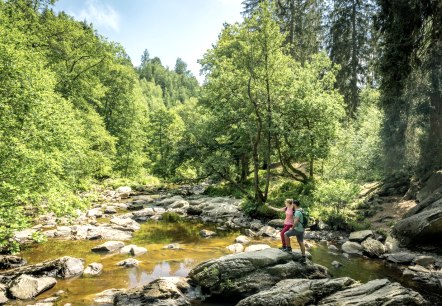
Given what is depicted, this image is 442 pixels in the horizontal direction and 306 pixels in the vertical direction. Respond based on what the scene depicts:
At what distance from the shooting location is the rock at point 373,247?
48.1 feet

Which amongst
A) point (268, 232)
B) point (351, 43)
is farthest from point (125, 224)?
point (351, 43)

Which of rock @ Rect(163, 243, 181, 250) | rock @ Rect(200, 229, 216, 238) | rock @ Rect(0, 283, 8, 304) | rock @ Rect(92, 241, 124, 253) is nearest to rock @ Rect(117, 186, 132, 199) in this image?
A: rock @ Rect(200, 229, 216, 238)

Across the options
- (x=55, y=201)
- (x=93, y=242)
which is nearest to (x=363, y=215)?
(x=93, y=242)

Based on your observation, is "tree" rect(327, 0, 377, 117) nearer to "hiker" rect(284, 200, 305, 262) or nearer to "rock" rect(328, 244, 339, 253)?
"rock" rect(328, 244, 339, 253)

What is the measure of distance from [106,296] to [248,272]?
4.55 meters

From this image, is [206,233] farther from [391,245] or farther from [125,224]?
[391,245]

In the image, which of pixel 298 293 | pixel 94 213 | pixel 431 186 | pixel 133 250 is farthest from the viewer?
pixel 94 213

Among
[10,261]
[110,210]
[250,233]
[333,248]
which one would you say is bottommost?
[333,248]

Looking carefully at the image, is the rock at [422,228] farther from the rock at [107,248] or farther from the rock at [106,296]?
the rock at [107,248]

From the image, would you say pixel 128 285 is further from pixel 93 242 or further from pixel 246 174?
pixel 246 174

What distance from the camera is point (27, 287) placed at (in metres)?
10.4

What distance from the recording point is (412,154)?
→ 17938 millimetres

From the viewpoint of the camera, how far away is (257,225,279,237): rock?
61.0 ft

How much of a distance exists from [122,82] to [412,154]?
3591 cm
